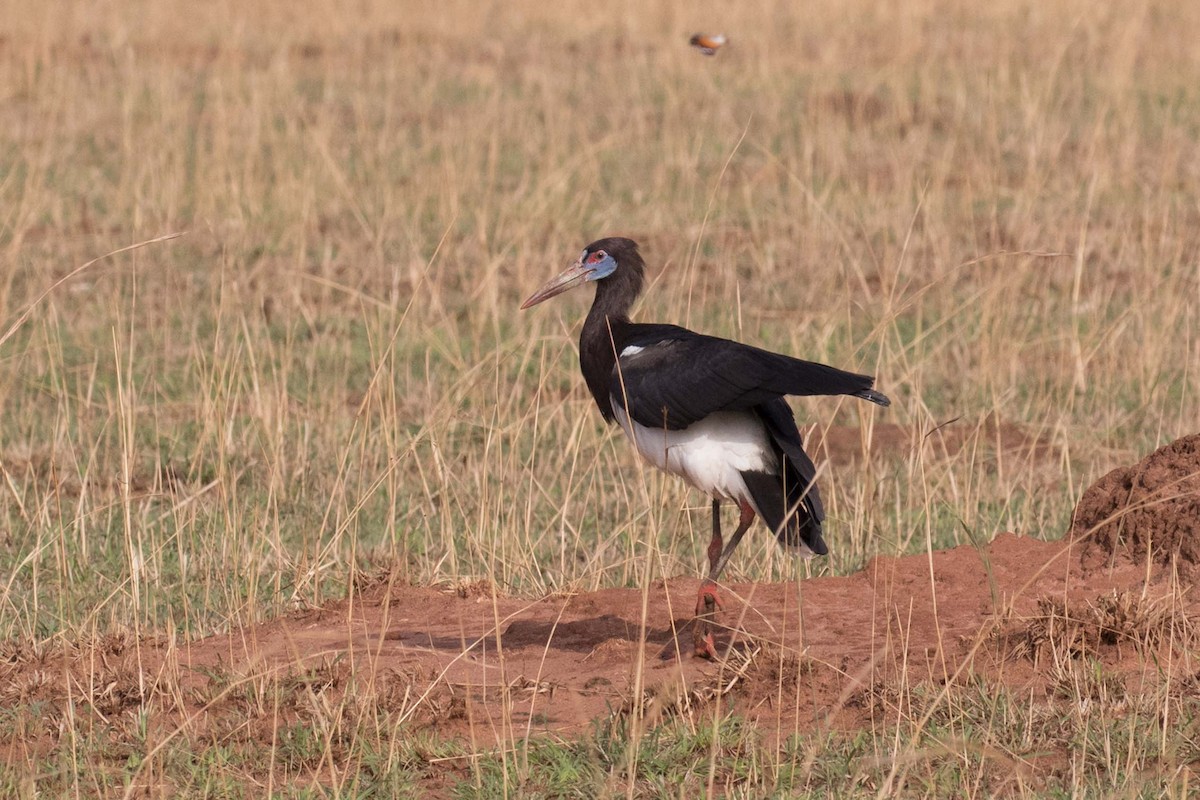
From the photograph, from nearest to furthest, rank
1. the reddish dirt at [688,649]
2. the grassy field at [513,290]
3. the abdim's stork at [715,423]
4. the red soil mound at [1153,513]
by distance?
the reddish dirt at [688,649]
the abdim's stork at [715,423]
the red soil mound at [1153,513]
the grassy field at [513,290]

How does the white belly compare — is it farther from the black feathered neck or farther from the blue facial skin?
the blue facial skin

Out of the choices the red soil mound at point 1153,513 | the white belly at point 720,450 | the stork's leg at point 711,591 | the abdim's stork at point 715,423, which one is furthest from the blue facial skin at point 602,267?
the red soil mound at point 1153,513

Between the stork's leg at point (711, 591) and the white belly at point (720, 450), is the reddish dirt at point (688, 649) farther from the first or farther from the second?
the white belly at point (720, 450)

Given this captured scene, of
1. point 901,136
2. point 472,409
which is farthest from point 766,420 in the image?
point 901,136

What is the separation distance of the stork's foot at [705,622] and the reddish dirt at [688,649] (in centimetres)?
5

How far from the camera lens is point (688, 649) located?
5230 mm

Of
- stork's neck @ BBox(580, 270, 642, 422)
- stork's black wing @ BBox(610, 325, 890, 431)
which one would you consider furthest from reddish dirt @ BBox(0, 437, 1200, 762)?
stork's neck @ BBox(580, 270, 642, 422)

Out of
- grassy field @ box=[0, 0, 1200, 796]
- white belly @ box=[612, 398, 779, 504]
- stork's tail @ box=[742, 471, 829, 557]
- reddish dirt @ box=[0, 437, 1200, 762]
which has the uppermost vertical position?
white belly @ box=[612, 398, 779, 504]

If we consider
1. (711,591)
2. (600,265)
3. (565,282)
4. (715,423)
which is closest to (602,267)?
(600,265)

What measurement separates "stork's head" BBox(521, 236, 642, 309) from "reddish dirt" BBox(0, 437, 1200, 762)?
3.37ft

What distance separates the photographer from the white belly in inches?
206

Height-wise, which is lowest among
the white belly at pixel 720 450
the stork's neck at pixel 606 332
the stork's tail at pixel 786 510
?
the stork's tail at pixel 786 510

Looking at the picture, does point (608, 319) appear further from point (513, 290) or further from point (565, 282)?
point (513, 290)

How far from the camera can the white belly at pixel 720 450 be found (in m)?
5.23
